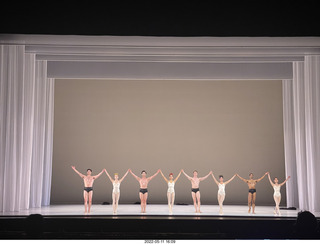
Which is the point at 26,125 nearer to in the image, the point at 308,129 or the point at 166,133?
the point at 166,133

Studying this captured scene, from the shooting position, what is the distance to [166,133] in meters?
15.5

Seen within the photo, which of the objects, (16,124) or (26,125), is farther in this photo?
(26,125)

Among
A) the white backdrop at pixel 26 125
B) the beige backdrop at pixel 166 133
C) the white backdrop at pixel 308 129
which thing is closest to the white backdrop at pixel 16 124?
the white backdrop at pixel 26 125

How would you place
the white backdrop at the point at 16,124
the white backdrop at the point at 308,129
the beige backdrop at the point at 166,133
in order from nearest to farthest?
the white backdrop at the point at 16,124 → the white backdrop at the point at 308,129 → the beige backdrop at the point at 166,133

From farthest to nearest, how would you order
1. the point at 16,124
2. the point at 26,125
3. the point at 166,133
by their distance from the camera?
the point at 166,133 < the point at 26,125 < the point at 16,124

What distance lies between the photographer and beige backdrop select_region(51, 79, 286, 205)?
1523 cm

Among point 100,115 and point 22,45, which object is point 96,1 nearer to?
point 22,45

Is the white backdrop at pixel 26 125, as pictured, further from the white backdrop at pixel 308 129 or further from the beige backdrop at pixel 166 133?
the beige backdrop at pixel 166 133

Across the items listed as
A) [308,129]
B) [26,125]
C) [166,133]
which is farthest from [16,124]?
[308,129]

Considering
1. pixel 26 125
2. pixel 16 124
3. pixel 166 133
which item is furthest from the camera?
pixel 166 133

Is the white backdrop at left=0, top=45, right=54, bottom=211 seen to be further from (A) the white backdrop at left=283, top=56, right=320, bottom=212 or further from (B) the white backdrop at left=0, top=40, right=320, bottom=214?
(A) the white backdrop at left=283, top=56, right=320, bottom=212

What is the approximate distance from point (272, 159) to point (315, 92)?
4.48 meters

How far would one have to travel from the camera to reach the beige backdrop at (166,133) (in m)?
15.2

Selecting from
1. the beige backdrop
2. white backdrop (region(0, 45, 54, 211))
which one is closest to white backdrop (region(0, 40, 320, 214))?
white backdrop (region(0, 45, 54, 211))
